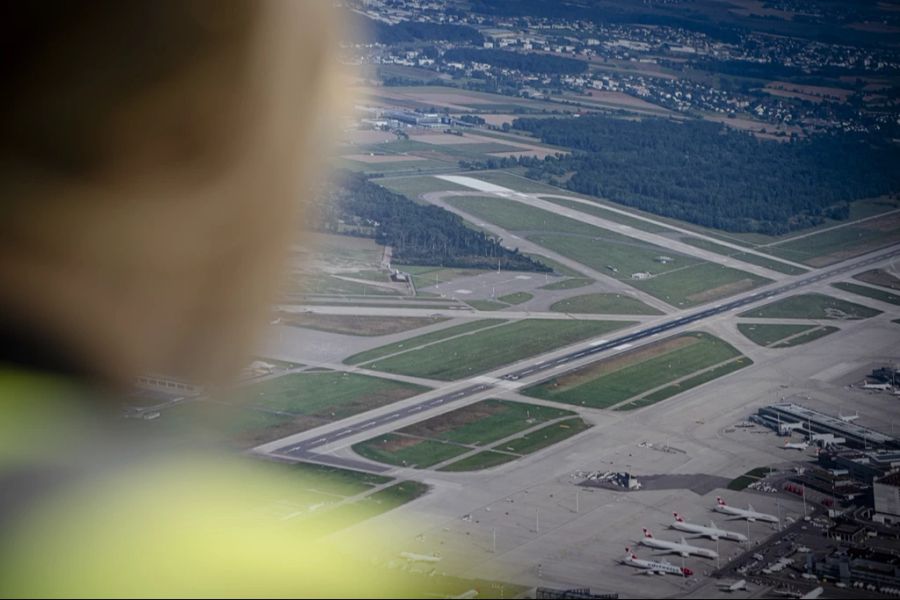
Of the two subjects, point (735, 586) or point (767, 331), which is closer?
point (735, 586)

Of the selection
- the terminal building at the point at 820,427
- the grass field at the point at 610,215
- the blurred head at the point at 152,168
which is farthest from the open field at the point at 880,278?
the blurred head at the point at 152,168

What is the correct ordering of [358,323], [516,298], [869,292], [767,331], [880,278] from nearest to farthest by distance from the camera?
[358,323], [767,331], [516,298], [869,292], [880,278]

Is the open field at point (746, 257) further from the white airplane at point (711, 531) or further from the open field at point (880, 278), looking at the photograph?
the white airplane at point (711, 531)

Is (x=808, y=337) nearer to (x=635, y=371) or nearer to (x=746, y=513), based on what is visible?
(x=635, y=371)

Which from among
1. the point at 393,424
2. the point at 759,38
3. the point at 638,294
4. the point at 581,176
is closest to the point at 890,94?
the point at 759,38

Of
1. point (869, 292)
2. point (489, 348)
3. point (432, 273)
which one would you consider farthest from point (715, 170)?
point (489, 348)

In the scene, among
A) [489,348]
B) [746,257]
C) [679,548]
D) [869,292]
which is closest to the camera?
[679,548]

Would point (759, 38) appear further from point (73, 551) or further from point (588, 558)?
point (73, 551)

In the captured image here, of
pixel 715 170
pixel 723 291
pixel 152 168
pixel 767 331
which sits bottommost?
pixel 767 331
